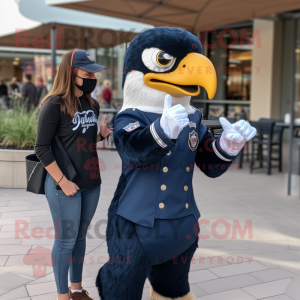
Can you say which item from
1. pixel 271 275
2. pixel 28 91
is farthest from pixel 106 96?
pixel 271 275

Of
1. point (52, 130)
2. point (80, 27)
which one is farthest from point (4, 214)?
point (80, 27)

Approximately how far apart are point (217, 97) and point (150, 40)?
454 inches

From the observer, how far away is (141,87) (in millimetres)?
2080

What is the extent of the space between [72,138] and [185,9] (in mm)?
5002

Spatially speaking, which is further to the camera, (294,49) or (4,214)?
(294,49)

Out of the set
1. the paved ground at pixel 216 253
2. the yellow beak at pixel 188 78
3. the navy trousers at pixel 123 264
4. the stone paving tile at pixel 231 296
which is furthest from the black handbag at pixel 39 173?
the stone paving tile at pixel 231 296

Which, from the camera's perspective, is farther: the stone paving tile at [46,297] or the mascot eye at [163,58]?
the stone paving tile at [46,297]

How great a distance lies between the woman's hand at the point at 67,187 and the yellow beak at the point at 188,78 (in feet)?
2.39

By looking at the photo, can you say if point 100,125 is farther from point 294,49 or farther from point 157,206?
point 294,49

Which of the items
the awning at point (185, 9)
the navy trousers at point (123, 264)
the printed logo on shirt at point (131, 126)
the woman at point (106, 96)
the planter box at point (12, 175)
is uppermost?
the awning at point (185, 9)

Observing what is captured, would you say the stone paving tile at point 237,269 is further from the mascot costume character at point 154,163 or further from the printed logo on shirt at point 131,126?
the printed logo on shirt at point 131,126

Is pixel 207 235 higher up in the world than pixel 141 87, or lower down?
lower down

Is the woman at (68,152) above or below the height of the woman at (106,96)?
below

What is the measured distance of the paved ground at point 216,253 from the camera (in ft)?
9.18
